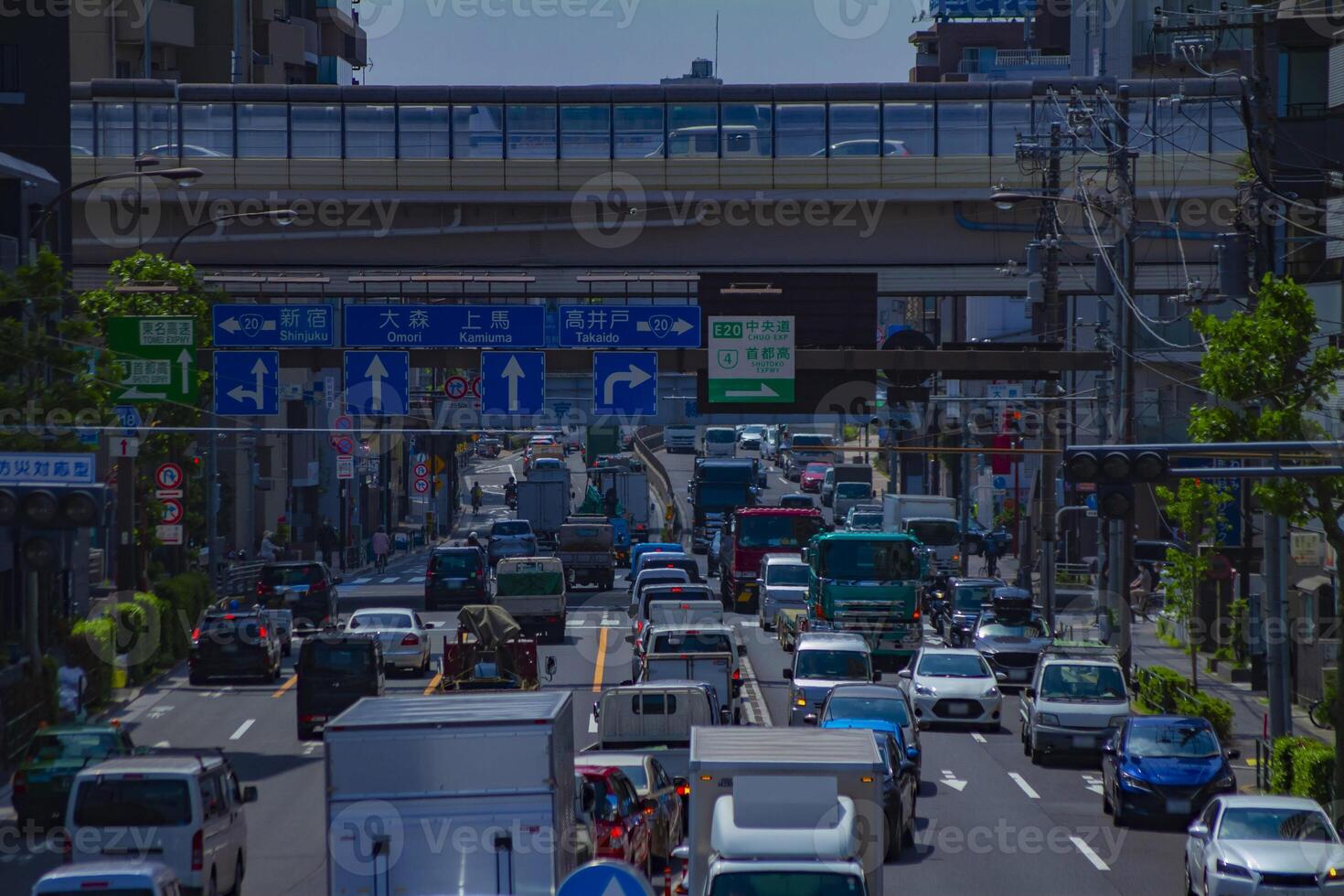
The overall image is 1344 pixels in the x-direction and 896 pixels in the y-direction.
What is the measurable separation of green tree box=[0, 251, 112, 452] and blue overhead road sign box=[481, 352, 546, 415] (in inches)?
462

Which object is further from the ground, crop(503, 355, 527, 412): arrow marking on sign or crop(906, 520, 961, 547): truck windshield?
crop(503, 355, 527, 412): arrow marking on sign

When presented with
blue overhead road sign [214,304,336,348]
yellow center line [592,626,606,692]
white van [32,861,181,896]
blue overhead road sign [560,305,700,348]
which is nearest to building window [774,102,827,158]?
blue overhead road sign [560,305,700,348]

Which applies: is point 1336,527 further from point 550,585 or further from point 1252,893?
point 550,585

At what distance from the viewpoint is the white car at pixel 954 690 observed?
3309 centimetres

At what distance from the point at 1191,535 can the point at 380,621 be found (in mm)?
17632

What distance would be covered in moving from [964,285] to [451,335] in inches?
587

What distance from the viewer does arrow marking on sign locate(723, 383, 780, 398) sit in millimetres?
40625

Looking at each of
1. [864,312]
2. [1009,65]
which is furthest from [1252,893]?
[1009,65]

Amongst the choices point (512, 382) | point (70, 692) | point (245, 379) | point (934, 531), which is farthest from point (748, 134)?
point (934, 531)

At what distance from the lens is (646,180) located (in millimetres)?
43281

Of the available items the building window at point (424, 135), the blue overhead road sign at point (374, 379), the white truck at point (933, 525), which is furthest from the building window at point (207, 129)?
the white truck at point (933, 525)

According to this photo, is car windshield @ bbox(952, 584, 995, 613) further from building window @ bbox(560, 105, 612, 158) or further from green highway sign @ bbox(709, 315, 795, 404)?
building window @ bbox(560, 105, 612, 158)

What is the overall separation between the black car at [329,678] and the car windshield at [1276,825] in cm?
1641

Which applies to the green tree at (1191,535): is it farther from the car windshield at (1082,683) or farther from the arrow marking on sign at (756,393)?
the arrow marking on sign at (756,393)
